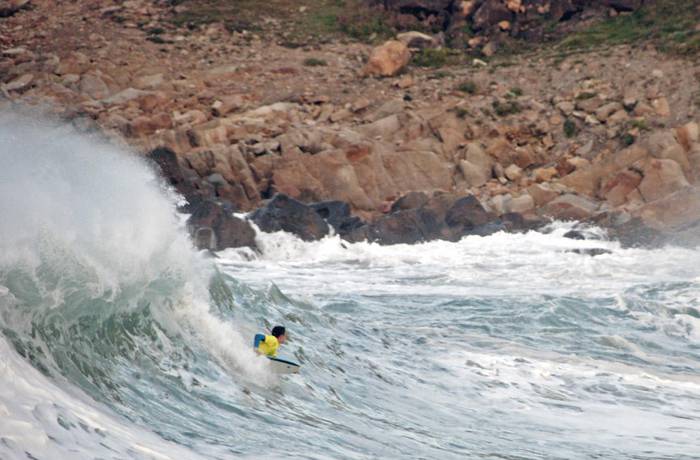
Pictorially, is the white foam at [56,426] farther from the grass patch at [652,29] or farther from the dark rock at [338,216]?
the grass patch at [652,29]

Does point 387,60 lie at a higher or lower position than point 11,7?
higher

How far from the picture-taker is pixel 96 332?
10.1m

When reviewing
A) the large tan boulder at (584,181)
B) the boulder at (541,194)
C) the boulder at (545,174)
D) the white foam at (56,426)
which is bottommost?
the boulder at (545,174)

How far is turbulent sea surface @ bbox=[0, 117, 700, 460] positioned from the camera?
8.55 m

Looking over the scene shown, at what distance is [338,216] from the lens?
27688 millimetres

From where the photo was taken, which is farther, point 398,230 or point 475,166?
point 475,166

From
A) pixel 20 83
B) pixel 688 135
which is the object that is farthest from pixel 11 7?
pixel 688 135

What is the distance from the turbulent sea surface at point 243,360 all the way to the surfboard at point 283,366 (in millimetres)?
90

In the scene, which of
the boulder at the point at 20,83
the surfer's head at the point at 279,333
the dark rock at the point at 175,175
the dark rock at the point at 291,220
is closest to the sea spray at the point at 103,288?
the surfer's head at the point at 279,333

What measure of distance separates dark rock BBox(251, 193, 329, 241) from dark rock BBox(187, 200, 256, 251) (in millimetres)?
915

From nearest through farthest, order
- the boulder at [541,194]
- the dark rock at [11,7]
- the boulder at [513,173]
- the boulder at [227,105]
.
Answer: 1. the boulder at [541,194]
2. the boulder at [513,173]
3. the boulder at [227,105]
4. the dark rock at [11,7]

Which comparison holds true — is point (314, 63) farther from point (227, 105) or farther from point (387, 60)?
point (227, 105)

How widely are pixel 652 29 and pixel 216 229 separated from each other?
20.0m

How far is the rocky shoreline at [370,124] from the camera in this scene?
2781 cm
